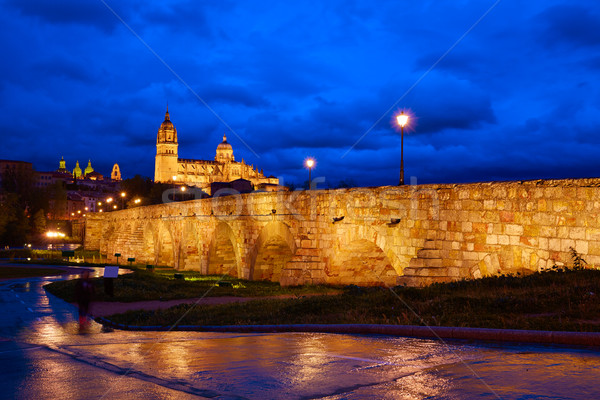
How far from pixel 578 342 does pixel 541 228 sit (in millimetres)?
4732

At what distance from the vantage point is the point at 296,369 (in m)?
5.79

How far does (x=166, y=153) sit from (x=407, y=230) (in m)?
169

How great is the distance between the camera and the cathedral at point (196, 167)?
176 m

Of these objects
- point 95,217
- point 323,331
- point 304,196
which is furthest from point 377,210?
point 95,217

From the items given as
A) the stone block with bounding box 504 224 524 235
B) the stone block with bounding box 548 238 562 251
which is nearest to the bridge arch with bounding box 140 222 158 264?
the stone block with bounding box 504 224 524 235

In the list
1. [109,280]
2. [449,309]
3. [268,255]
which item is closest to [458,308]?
[449,309]

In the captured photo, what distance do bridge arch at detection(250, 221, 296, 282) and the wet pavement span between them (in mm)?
13304

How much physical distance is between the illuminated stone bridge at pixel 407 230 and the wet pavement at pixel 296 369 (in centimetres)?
476

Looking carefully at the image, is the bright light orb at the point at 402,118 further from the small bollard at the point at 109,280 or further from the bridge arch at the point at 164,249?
the bridge arch at the point at 164,249

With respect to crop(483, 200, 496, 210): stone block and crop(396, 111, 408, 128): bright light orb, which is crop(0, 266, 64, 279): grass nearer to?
crop(396, 111, 408, 128): bright light orb

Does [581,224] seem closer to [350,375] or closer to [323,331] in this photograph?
[323,331]

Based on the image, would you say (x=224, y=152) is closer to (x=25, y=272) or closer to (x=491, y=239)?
(x=25, y=272)

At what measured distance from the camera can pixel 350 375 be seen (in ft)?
17.8

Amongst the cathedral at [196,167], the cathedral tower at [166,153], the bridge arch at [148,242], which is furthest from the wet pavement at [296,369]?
the cathedral tower at [166,153]
